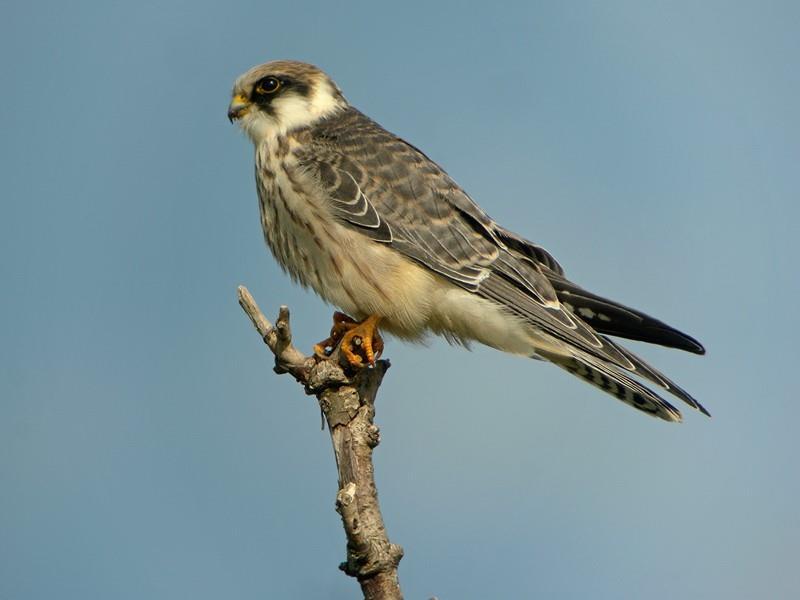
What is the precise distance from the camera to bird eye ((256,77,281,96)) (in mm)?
4863

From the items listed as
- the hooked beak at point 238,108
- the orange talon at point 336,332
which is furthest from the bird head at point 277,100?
the orange talon at point 336,332

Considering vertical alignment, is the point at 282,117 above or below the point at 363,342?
above

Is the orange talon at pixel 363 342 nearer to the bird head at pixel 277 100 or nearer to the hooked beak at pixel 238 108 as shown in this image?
the bird head at pixel 277 100

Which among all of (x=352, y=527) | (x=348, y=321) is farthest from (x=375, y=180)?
(x=352, y=527)

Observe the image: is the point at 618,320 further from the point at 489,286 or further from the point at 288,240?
the point at 288,240

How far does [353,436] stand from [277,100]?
1.94m

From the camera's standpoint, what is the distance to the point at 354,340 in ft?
13.5

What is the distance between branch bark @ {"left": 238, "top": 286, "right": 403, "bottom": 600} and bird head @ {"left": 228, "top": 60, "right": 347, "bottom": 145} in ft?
4.01

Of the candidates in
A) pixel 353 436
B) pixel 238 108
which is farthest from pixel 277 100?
pixel 353 436

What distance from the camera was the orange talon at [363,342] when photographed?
3.90 m

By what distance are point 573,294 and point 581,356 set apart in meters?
0.45

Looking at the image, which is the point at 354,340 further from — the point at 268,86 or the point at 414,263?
the point at 268,86

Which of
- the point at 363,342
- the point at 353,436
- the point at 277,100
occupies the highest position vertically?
the point at 277,100

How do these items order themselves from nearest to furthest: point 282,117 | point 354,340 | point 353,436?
1. point 353,436
2. point 354,340
3. point 282,117
